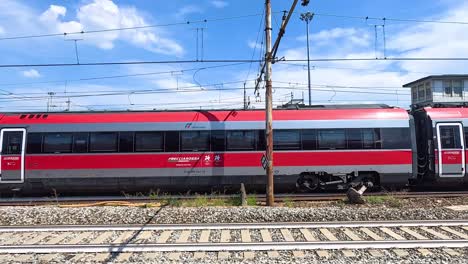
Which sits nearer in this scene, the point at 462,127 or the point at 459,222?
the point at 459,222

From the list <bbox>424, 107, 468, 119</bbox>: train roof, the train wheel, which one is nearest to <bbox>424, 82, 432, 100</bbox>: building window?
<bbox>424, 107, 468, 119</bbox>: train roof

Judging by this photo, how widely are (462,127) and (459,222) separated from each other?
7.53 meters

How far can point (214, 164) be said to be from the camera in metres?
16.3

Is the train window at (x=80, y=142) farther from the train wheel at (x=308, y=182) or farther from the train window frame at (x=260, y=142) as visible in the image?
the train wheel at (x=308, y=182)

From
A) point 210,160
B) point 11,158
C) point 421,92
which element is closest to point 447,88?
point 421,92

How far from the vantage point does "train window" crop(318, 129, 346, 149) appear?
16250mm

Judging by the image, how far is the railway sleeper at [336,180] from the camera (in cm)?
1630

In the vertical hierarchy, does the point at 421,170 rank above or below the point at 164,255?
above

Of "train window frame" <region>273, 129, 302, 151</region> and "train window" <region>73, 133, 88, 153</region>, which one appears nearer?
"train window frame" <region>273, 129, 302, 151</region>

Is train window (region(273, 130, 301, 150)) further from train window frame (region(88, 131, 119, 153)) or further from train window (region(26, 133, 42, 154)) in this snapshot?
train window (region(26, 133, 42, 154))

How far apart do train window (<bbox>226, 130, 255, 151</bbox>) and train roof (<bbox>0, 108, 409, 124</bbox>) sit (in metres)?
0.53

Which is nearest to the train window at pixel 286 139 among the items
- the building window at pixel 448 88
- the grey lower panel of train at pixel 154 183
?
the grey lower panel of train at pixel 154 183

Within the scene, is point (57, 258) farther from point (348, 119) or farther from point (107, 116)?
point (348, 119)

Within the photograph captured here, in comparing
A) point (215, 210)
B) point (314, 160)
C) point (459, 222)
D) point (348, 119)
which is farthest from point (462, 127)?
point (215, 210)
